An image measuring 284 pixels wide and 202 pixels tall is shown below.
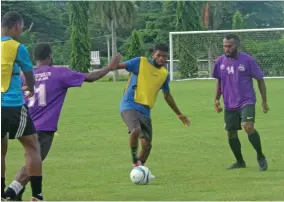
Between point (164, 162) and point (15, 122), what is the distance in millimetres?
4905

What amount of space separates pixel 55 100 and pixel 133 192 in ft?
5.03

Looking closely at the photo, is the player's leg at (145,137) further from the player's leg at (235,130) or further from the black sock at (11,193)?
the black sock at (11,193)

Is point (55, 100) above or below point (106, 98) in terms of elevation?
above

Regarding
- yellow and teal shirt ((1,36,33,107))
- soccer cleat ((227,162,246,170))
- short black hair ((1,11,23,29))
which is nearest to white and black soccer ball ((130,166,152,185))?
soccer cleat ((227,162,246,170))

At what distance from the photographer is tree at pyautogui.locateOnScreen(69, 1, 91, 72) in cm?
6309

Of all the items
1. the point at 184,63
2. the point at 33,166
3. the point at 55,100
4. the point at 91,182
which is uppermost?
the point at 55,100

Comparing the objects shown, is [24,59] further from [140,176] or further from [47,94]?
[140,176]

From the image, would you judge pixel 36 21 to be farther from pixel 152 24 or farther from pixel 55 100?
pixel 55 100

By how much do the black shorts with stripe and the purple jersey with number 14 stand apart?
0.84m

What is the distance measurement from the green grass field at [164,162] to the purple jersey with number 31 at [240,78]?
1.05 m

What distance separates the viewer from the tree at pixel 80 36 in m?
63.1

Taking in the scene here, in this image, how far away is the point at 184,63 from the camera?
48.4 m

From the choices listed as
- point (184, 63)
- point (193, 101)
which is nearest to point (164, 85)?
point (193, 101)

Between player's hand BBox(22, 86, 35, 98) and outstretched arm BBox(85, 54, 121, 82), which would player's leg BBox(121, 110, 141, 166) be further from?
player's hand BBox(22, 86, 35, 98)
